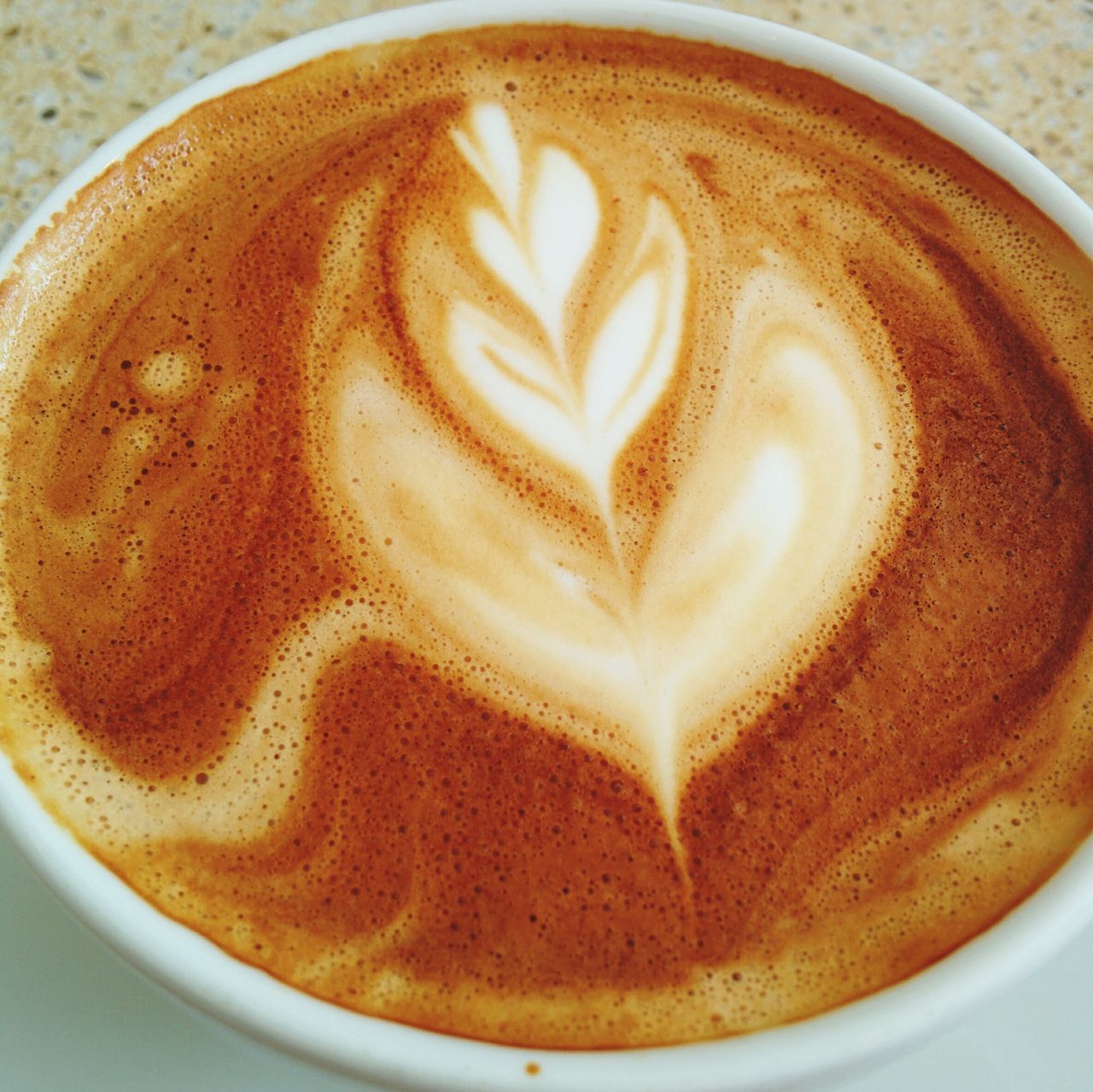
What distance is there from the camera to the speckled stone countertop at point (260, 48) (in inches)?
56.4

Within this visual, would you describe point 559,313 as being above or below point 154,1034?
above

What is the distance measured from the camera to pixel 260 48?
1.50 meters

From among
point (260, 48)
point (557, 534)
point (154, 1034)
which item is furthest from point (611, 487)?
point (260, 48)

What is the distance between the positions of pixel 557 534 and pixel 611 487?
0.23 ft

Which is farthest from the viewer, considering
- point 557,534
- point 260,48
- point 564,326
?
→ point 260,48

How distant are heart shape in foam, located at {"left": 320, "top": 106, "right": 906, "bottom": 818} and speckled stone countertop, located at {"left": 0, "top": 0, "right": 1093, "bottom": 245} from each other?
0.56 metres

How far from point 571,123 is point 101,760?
31.3 inches

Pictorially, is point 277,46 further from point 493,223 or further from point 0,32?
point 0,32

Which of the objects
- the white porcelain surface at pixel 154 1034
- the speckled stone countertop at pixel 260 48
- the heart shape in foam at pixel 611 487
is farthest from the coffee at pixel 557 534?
the speckled stone countertop at pixel 260 48

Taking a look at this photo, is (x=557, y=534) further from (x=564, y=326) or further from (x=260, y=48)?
(x=260, y=48)

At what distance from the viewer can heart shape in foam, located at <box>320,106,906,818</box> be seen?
38.2 inches

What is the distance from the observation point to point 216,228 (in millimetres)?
1155

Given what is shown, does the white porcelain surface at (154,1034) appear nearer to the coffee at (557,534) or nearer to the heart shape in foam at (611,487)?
the coffee at (557,534)

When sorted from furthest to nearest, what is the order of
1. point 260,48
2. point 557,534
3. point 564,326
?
point 260,48, point 564,326, point 557,534
